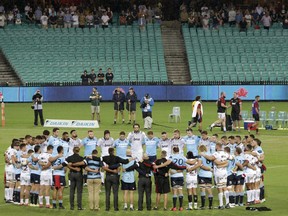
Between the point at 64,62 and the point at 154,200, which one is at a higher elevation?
the point at 64,62

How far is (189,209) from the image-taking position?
93.8 ft

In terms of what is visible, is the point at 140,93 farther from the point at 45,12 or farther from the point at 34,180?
the point at 34,180

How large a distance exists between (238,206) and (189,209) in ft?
5.61

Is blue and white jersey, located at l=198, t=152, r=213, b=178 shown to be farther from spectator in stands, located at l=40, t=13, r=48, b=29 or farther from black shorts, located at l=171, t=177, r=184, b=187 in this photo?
spectator in stands, located at l=40, t=13, r=48, b=29

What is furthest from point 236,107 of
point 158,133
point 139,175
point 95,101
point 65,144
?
point 139,175

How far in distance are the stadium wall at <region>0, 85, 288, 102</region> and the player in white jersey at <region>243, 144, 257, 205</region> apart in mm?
33779

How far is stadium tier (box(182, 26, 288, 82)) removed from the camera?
6706cm

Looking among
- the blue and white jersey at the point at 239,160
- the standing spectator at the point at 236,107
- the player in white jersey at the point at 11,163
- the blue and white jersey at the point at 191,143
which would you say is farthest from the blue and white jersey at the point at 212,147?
the standing spectator at the point at 236,107

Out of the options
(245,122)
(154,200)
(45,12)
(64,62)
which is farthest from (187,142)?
(45,12)

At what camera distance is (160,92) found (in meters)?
64.2

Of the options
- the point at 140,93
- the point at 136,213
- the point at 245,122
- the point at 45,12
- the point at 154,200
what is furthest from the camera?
the point at 45,12

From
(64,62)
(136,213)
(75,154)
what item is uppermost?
(64,62)

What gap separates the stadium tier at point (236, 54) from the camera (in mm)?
67062

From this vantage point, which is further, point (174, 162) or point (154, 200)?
point (154, 200)
